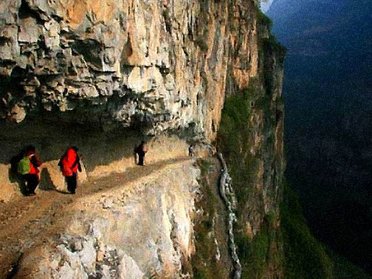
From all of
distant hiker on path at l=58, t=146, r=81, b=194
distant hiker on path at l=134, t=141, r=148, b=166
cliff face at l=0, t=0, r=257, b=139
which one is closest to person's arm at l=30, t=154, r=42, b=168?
distant hiker on path at l=58, t=146, r=81, b=194

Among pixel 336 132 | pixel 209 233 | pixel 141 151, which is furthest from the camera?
pixel 336 132

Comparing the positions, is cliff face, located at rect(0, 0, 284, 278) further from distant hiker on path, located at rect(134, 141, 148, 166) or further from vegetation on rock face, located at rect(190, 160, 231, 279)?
vegetation on rock face, located at rect(190, 160, 231, 279)

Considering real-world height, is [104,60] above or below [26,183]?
above

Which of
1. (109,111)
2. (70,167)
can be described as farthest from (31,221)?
(109,111)

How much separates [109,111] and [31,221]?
5.10m

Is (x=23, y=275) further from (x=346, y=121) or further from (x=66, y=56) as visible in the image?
(x=346, y=121)

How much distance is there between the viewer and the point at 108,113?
17.1 meters

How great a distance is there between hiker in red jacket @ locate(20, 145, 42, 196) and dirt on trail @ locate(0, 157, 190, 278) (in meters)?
0.28

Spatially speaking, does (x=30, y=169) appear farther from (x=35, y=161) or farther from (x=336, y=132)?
(x=336, y=132)

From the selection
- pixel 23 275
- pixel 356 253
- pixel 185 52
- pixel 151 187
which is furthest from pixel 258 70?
pixel 356 253

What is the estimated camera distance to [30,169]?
47.2 ft

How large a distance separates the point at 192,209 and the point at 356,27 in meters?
130

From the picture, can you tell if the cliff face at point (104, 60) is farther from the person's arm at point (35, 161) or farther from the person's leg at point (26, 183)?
the person's leg at point (26, 183)

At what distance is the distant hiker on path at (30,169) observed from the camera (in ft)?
46.8
